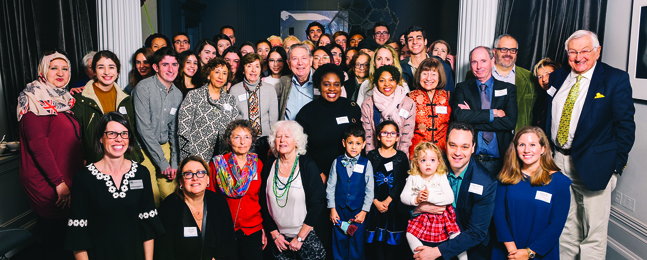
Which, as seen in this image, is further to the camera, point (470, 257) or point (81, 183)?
point (470, 257)

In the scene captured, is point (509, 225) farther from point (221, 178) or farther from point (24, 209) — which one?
point (24, 209)

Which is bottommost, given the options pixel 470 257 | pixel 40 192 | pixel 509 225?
pixel 470 257

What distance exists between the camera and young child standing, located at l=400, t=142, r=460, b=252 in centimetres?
256

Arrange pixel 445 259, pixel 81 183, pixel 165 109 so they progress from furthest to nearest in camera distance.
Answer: pixel 165 109
pixel 445 259
pixel 81 183

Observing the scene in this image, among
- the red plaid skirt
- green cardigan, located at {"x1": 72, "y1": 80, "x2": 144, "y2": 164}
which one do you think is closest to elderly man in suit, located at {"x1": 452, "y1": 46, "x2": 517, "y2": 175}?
the red plaid skirt

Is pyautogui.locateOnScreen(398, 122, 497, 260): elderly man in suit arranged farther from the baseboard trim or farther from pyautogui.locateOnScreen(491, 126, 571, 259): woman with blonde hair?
the baseboard trim

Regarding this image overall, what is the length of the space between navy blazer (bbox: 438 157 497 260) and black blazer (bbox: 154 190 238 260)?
1.45 m

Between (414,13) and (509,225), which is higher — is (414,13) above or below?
above

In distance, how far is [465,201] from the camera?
2580 millimetres

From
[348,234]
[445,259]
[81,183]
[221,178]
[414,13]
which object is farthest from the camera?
[414,13]

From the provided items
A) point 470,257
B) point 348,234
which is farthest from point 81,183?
point 470,257

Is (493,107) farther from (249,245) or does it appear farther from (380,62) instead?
(249,245)

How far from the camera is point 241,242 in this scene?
279 cm

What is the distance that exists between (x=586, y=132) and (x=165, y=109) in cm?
319
